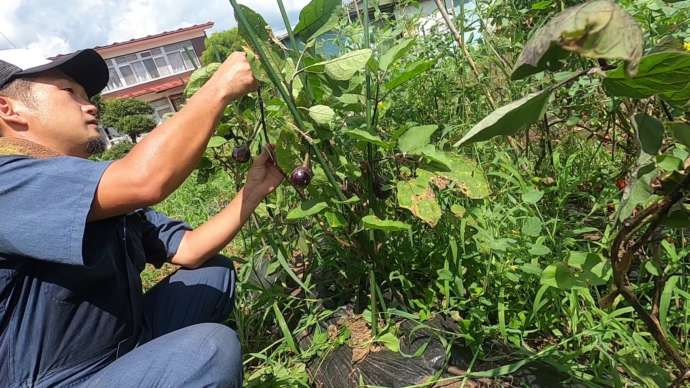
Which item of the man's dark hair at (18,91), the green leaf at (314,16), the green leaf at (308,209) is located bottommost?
the green leaf at (308,209)

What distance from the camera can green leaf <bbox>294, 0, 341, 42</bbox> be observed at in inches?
34.0

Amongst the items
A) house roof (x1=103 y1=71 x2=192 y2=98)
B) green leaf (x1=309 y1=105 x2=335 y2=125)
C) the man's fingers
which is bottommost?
the man's fingers

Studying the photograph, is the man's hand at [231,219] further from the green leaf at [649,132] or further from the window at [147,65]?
the window at [147,65]

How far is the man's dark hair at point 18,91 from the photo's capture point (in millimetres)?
1196

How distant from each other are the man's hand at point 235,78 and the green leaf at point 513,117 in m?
0.70

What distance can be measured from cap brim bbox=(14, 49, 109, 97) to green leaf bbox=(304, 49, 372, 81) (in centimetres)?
91

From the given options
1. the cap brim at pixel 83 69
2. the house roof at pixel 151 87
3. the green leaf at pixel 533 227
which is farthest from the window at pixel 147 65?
the green leaf at pixel 533 227

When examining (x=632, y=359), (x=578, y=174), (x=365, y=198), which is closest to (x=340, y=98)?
(x=365, y=198)

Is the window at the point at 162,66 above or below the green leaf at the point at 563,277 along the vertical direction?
above

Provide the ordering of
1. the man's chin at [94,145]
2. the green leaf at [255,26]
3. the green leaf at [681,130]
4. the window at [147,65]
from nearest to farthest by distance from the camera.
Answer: the green leaf at [681,130] < the green leaf at [255,26] < the man's chin at [94,145] < the window at [147,65]

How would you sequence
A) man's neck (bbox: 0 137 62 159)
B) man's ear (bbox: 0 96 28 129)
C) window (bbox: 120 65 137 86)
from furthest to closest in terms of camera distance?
1. window (bbox: 120 65 137 86)
2. man's ear (bbox: 0 96 28 129)
3. man's neck (bbox: 0 137 62 159)

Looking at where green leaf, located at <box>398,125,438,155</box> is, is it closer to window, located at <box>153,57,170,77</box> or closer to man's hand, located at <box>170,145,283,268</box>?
man's hand, located at <box>170,145,283,268</box>

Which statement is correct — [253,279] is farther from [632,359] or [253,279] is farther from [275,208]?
[632,359]

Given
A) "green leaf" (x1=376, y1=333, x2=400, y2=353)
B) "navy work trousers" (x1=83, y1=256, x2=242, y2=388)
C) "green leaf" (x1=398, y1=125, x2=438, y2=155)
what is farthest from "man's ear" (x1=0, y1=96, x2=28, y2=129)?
"green leaf" (x1=376, y1=333, x2=400, y2=353)
